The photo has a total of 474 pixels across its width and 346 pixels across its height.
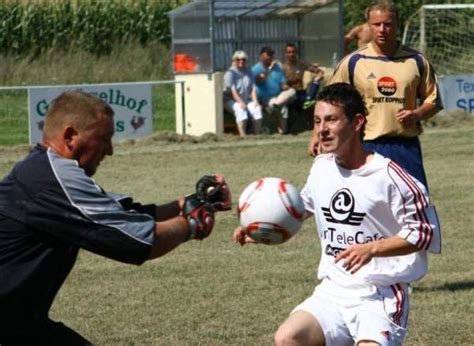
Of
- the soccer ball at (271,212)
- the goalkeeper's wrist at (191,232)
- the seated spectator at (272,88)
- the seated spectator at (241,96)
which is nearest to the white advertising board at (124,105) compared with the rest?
the seated spectator at (241,96)

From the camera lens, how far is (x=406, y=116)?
904cm

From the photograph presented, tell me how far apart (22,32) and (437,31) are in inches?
372

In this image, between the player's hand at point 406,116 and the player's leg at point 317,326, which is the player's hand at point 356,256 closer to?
the player's leg at point 317,326

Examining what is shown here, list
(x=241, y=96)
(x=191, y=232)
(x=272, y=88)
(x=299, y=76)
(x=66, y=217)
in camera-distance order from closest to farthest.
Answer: (x=66, y=217) < (x=191, y=232) < (x=241, y=96) < (x=272, y=88) < (x=299, y=76)

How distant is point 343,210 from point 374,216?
15 cm

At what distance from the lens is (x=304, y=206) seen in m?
6.26

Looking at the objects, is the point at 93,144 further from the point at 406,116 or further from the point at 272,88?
the point at 272,88

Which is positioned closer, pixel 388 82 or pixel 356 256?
pixel 356 256

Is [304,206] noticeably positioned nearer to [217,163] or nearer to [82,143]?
[82,143]

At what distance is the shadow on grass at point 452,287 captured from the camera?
9.58 metres

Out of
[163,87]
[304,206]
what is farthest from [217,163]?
[304,206]

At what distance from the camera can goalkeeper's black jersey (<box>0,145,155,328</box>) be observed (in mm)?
4945

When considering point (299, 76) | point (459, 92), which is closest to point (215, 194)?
point (299, 76)

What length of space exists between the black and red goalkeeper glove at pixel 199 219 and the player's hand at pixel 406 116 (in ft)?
13.5
